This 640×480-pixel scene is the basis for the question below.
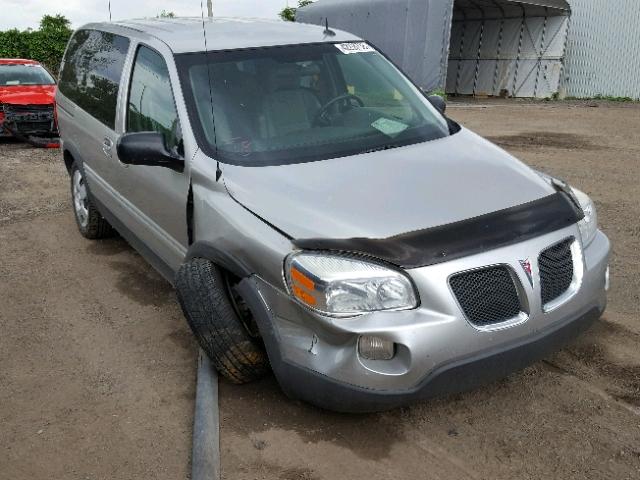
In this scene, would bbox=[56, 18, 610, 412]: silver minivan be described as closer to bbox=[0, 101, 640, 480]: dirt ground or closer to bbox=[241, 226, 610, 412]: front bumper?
Answer: bbox=[241, 226, 610, 412]: front bumper

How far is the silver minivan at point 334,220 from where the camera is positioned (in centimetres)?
254

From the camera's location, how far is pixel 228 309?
122 inches

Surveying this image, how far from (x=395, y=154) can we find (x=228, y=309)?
1178 millimetres

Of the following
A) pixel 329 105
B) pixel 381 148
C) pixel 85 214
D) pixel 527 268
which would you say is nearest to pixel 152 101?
pixel 329 105

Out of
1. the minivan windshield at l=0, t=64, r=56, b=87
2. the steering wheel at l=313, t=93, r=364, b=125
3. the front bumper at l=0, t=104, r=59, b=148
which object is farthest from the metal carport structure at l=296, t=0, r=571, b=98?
the steering wheel at l=313, t=93, r=364, b=125

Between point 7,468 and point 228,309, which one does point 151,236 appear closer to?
point 228,309

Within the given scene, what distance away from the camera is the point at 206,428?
2924 mm

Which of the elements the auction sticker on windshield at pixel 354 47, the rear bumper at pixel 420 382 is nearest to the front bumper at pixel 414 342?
the rear bumper at pixel 420 382

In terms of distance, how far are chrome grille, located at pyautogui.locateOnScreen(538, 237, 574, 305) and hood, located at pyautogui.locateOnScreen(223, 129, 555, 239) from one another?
267 millimetres

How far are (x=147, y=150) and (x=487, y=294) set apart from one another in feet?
6.21

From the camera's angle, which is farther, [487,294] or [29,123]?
[29,123]

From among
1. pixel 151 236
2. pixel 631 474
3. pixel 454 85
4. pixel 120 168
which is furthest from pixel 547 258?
pixel 454 85

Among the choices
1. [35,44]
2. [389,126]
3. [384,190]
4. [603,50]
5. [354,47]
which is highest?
[354,47]

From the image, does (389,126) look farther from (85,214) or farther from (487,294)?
(85,214)
